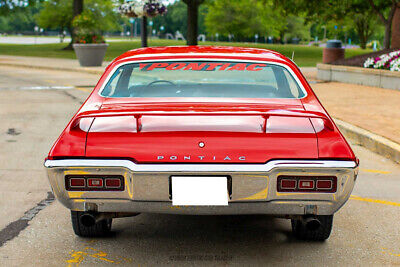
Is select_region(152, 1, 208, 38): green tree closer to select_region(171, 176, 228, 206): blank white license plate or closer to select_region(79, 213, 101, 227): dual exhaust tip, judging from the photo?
select_region(79, 213, 101, 227): dual exhaust tip

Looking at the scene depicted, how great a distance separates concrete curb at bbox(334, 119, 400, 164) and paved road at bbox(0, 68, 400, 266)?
1.05 meters

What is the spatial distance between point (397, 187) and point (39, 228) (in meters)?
3.84

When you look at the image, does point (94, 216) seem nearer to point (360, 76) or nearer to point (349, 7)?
point (360, 76)

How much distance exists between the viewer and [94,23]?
2783 centimetres

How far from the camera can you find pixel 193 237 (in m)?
4.68

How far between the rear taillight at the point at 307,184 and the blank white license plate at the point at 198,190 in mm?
370

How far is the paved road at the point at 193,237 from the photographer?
13.9 ft

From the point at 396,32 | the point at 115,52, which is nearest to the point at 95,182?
the point at 396,32

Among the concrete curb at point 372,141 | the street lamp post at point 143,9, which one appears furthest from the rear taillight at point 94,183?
the street lamp post at point 143,9

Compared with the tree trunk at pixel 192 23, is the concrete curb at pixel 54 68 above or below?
below

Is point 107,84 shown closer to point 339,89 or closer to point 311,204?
point 311,204

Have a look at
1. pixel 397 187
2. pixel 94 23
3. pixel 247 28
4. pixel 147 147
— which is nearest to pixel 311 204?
pixel 147 147

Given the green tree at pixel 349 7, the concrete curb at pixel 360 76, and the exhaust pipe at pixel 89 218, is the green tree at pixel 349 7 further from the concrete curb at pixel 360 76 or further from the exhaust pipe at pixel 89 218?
the exhaust pipe at pixel 89 218

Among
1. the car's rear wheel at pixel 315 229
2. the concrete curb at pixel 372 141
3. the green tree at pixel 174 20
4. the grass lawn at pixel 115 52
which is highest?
the car's rear wheel at pixel 315 229
